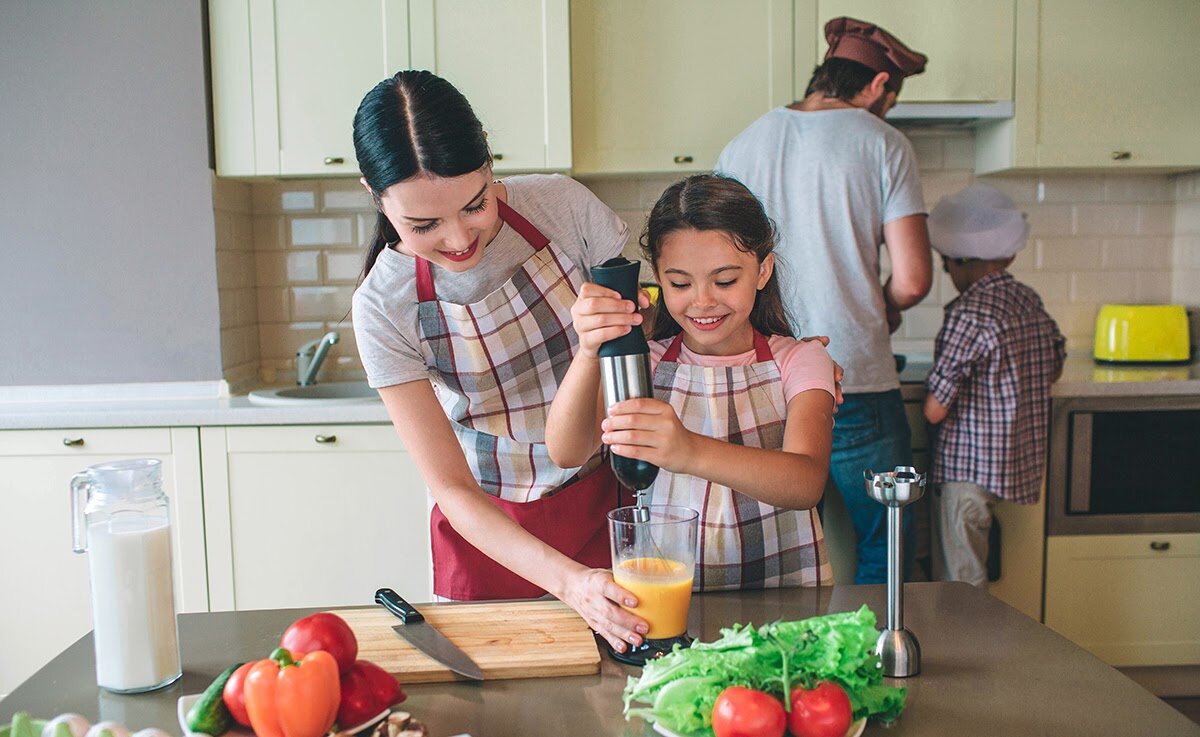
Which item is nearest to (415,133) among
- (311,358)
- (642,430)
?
(642,430)

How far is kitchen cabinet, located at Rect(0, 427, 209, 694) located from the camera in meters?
2.81

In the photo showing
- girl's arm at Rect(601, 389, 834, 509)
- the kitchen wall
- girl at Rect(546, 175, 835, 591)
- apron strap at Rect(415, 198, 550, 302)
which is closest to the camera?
girl's arm at Rect(601, 389, 834, 509)

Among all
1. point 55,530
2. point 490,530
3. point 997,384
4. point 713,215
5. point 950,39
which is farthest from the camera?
point 950,39

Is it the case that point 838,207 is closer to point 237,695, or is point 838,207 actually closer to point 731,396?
point 731,396

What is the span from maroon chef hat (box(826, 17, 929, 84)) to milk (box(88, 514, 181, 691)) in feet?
6.62

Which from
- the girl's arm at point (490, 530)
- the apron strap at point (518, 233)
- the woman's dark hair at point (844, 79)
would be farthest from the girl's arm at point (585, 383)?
the woman's dark hair at point (844, 79)

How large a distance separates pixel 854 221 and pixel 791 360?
1.05 m

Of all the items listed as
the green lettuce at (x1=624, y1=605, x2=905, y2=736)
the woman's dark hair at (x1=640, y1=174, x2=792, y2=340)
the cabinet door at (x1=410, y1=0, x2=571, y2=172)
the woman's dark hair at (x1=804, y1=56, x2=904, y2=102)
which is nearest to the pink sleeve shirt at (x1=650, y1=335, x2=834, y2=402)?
the woman's dark hair at (x1=640, y1=174, x2=792, y2=340)

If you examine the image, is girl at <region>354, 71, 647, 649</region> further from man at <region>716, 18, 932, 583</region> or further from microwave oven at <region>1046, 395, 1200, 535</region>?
microwave oven at <region>1046, 395, 1200, 535</region>

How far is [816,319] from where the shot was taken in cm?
268

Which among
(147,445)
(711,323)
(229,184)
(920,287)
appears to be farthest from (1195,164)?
(147,445)

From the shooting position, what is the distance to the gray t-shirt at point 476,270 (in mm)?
1581

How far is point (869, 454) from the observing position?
2.60m

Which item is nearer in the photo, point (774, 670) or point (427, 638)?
point (774, 670)
